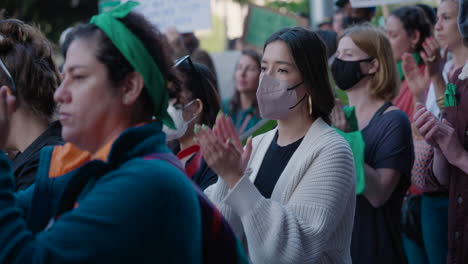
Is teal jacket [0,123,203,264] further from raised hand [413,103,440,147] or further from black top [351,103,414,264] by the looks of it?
black top [351,103,414,264]

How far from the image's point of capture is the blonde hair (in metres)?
4.48

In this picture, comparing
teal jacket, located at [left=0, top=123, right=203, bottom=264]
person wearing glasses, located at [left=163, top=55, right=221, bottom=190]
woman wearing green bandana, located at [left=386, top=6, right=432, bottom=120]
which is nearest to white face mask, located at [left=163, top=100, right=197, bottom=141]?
person wearing glasses, located at [left=163, top=55, right=221, bottom=190]

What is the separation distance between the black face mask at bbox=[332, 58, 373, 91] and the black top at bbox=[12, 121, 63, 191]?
7.01 feet

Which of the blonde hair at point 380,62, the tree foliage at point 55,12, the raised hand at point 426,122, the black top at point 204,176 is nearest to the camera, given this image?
the black top at point 204,176

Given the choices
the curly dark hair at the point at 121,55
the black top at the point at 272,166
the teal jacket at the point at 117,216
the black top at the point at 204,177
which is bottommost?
the black top at the point at 204,177

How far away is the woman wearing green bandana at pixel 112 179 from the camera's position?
185 cm

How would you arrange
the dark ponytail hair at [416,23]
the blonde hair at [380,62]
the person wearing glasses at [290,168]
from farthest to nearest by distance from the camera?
the dark ponytail hair at [416,23]
the blonde hair at [380,62]
the person wearing glasses at [290,168]

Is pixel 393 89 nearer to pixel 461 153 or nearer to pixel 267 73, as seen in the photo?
pixel 461 153

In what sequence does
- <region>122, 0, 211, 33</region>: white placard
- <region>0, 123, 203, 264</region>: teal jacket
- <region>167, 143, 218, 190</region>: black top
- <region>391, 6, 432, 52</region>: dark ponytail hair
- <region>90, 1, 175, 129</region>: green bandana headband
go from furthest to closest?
<region>122, 0, 211, 33</region>: white placard → <region>391, 6, 432, 52</region>: dark ponytail hair → <region>167, 143, 218, 190</region>: black top → <region>90, 1, 175, 129</region>: green bandana headband → <region>0, 123, 203, 264</region>: teal jacket

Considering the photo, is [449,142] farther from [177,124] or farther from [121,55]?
[121,55]

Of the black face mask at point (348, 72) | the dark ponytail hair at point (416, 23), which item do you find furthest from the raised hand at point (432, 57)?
the dark ponytail hair at point (416, 23)

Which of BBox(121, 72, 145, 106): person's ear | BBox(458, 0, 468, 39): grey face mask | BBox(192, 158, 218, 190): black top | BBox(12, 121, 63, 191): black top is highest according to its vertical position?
BBox(121, 72, 145, 106): person's ear

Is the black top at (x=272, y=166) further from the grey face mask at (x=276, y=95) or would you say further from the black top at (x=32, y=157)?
the black top at (x=32, y=157)

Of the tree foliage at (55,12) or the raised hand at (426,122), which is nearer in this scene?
the raised hand at (426,122)
